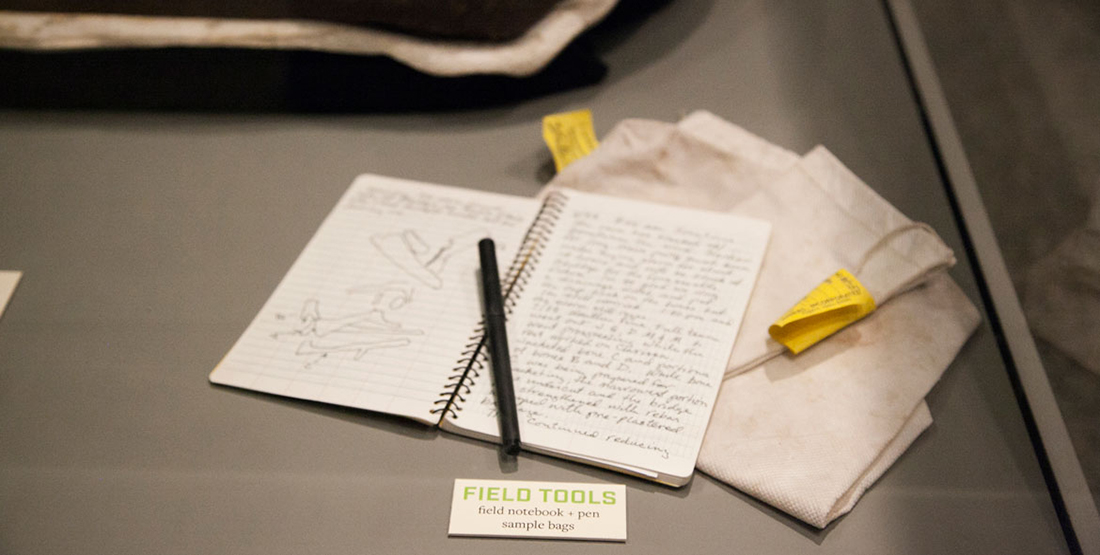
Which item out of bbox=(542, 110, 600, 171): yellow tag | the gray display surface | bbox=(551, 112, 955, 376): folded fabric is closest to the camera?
the gray display surface

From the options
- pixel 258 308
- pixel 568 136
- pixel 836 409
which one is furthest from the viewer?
pixel 568 136

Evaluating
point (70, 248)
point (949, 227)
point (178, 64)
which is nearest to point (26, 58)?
point (178, 64)

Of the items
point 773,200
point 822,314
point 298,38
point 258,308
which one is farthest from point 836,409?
point 298,38

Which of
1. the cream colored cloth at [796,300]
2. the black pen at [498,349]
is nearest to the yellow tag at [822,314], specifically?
the cream colored cloth at [796,300]

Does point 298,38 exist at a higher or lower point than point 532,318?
higher

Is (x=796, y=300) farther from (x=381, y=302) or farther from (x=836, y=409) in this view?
(x=381, y=302)

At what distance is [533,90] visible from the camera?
913 mm

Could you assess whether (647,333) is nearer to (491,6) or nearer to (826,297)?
(826,297)

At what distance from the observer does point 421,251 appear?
28.1 inches

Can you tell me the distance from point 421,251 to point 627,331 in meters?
0.22

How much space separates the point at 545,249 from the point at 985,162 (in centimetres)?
47

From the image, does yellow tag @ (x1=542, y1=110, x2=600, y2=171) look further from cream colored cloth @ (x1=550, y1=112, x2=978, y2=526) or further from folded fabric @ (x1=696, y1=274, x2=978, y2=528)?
folded fabric @ (x1=696, y1=274, x2=978, y2=528)

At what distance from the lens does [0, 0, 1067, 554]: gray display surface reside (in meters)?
0.53

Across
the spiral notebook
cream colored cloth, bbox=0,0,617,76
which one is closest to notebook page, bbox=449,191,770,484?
the spiral notebook
